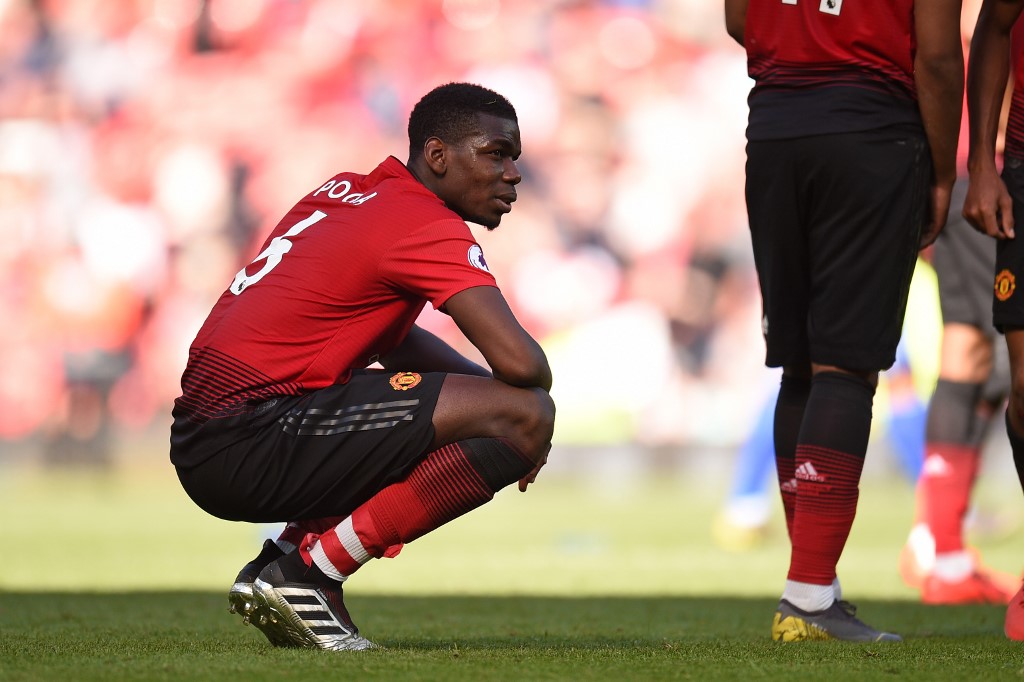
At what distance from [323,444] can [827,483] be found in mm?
1148

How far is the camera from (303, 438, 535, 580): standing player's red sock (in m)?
2.76

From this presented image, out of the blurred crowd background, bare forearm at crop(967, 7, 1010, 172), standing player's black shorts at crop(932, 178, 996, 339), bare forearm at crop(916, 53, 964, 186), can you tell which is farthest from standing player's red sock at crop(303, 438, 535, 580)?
the blurred crowd background

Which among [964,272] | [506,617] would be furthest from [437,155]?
[964,272]

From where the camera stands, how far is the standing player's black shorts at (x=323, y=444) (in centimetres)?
277

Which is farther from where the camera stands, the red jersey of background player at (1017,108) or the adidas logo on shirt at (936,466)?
the adidas logo on shirt at (936,466)

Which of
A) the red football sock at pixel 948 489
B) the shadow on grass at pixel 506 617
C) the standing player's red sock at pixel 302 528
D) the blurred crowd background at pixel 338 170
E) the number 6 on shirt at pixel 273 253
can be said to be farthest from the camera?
the blurred crowd background at pixel 338 170

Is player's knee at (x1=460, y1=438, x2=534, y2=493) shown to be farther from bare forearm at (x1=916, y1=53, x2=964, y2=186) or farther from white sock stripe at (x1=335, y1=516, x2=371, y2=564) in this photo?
bare forearm at (x1=916, y1=53, x2=964, y2=186)

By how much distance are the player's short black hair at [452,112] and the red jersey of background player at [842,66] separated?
68cm

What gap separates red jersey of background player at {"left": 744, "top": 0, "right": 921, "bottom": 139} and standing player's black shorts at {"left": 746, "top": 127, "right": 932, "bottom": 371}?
0.04 metres

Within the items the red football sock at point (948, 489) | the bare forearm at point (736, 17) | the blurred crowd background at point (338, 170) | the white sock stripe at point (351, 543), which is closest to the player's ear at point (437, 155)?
the white sock stripe at point (351, 543)

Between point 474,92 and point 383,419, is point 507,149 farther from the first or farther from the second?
point 383,419

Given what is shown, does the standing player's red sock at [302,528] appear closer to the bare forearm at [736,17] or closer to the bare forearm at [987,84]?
the bare forearm at [736,17]

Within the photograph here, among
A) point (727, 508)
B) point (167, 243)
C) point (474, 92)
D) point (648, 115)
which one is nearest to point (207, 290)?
point (167, 243)

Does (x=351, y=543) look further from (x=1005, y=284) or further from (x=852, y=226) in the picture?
(x=1005, y=284)
